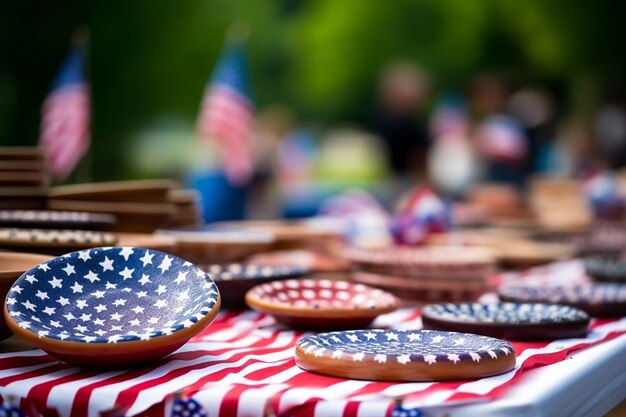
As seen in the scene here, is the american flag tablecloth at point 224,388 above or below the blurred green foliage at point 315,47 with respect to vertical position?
below

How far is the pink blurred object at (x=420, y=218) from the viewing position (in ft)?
8.01

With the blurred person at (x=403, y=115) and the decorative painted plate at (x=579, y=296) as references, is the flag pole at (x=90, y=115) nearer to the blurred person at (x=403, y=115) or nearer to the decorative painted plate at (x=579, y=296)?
the blurred person at (x=403, y=115)

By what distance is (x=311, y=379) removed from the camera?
1054 millimetres

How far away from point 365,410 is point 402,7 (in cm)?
925

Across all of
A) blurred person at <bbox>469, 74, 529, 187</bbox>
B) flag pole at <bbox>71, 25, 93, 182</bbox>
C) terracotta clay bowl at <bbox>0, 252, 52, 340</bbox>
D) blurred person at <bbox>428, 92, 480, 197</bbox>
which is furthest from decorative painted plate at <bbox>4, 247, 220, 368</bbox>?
blurred person at <bbox>428, 92, 480, 197</bbox>

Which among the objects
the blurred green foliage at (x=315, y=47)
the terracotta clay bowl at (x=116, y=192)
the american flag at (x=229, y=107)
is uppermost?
the blurred green foliage at (x=315, y=47)

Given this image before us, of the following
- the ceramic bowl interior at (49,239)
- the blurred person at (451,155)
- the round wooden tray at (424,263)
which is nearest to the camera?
the ceramic bowl interior at (49,239)

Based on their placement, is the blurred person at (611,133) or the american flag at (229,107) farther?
the blurred person at (611,133)

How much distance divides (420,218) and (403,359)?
58.3 inches

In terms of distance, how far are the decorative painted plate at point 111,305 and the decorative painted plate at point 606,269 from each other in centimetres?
132

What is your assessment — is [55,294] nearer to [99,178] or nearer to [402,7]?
[99,178]

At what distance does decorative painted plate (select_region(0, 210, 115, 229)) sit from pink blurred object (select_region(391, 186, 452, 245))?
110 cm

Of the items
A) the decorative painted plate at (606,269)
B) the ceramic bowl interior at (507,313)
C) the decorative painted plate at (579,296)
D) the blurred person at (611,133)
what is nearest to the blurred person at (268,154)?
the blurred person at (611,133)

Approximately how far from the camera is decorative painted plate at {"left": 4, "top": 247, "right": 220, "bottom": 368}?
1054 mm
